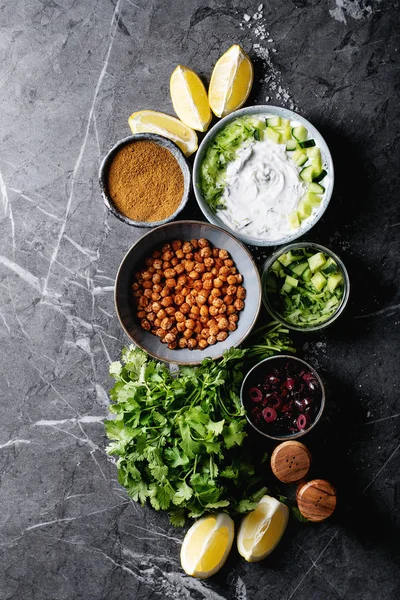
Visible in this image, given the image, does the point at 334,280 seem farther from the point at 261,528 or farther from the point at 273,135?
the point at 261,528

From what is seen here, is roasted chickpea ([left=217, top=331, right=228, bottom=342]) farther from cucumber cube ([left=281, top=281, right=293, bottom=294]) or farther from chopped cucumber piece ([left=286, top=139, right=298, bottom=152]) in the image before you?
chopped cucumber piece ([left=286, top=139, right=298, bottom=152])

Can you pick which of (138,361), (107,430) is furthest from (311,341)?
(107,430)

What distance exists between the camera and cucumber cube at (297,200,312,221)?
211 centimetres

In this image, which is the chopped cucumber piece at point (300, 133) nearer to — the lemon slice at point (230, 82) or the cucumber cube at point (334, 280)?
the lemon slice at point (230, 82)

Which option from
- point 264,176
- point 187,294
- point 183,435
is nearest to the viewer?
point 183,435

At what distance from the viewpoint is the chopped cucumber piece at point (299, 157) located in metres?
2.12

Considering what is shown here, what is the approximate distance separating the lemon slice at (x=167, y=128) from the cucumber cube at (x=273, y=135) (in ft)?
0.83

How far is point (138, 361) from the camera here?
214 centimetres

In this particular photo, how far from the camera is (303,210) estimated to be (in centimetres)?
211

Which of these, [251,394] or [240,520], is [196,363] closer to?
[251,394]

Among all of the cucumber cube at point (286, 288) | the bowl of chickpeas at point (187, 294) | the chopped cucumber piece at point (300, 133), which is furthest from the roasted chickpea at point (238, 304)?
the chopped cucumber piece at point (300, 133)

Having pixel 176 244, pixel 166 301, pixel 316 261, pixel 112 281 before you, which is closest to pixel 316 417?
pixel 316 261

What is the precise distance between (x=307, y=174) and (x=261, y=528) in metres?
1.23

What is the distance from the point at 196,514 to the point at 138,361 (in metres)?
0.55
